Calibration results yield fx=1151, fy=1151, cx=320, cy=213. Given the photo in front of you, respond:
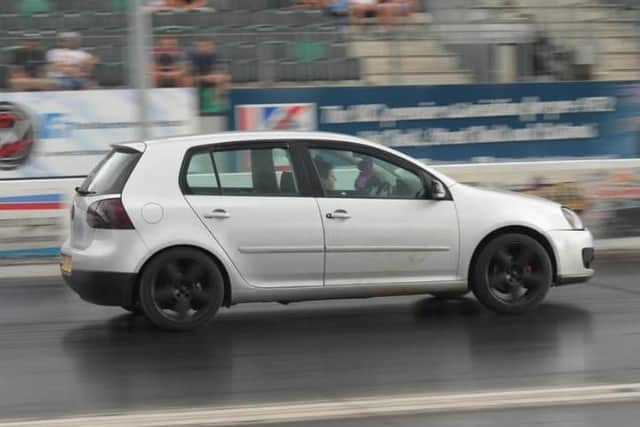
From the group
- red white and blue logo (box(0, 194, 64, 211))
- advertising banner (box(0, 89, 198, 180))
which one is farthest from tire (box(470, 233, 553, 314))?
advertising banner (box(0, 89, 198, 180))

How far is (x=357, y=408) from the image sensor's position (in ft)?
20.4

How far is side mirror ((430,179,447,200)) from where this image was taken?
29.3ft

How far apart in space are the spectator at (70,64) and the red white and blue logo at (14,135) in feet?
2.50

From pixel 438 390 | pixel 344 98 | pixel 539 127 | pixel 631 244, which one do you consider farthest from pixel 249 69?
pixel 438 390

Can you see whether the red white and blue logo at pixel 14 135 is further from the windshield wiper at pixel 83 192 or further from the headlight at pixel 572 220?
the headlight at pixel 572 220

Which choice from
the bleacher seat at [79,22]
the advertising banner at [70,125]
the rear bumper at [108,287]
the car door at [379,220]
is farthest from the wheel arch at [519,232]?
the bleacher seat at [79,22]

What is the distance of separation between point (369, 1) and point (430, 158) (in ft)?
10.5

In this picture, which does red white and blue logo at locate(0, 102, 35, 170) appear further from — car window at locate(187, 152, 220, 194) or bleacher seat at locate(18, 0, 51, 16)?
car window at locate(187, 152, 220, 194)

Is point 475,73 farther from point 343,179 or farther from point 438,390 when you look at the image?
point 438,390

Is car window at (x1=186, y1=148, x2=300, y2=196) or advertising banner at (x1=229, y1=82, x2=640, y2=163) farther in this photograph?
advertising banner at (x1=229, y1=82, x2=640, y2=163)

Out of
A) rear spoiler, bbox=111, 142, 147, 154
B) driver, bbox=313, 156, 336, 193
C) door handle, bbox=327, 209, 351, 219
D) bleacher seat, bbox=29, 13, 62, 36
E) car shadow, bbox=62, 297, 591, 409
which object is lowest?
car shadow, bbox=62, 297, 591, 409

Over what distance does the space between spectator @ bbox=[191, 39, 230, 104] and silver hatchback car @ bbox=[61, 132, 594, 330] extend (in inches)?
256

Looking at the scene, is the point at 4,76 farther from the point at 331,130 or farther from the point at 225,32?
the point at 331,130

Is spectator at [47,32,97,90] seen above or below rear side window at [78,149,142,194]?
above
